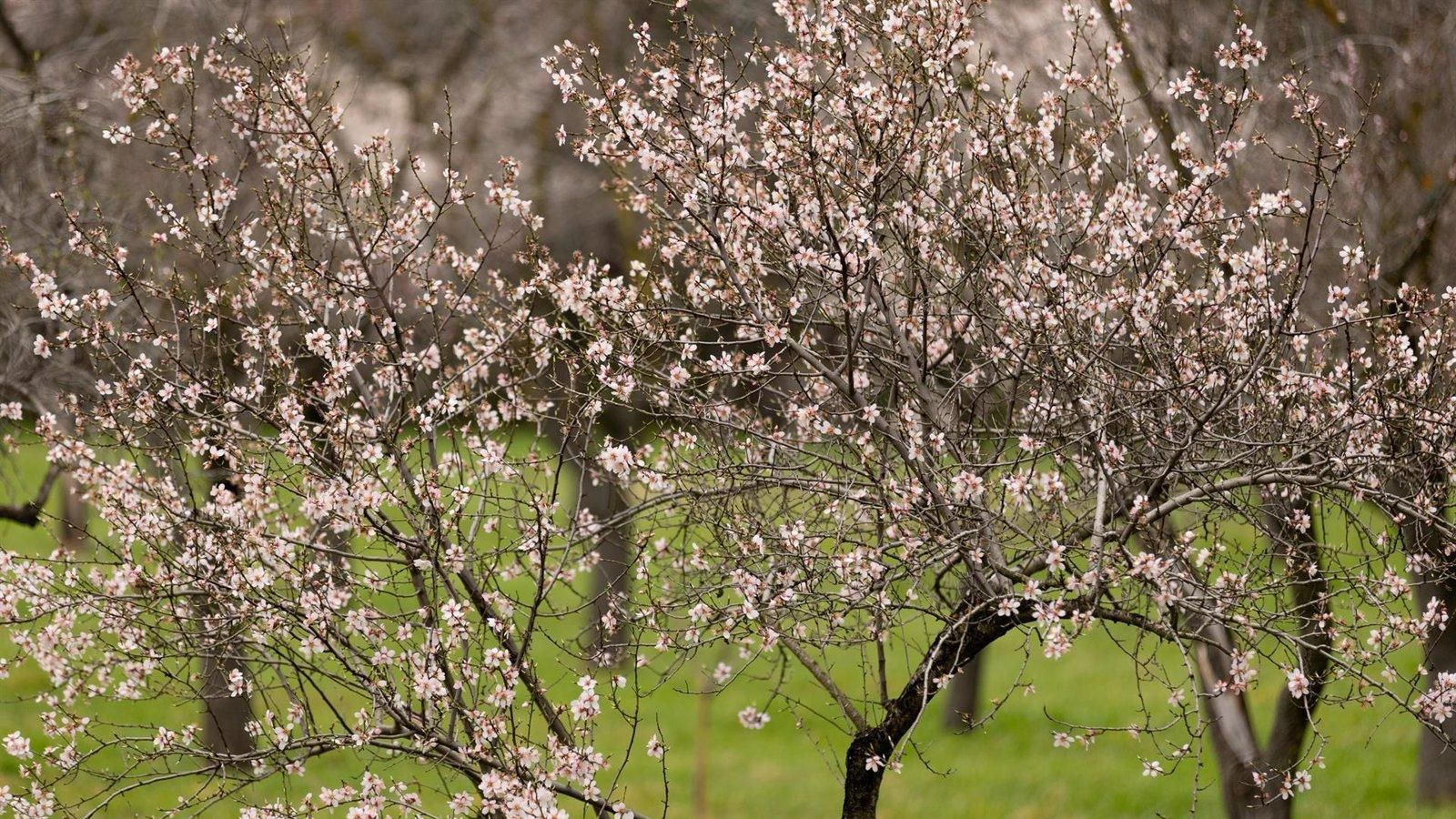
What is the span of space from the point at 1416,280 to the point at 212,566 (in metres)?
7.50

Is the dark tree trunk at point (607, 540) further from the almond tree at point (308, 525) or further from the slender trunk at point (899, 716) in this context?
the slender trunk at point (899, 716)

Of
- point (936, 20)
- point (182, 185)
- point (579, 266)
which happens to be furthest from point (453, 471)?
point (182, 185)

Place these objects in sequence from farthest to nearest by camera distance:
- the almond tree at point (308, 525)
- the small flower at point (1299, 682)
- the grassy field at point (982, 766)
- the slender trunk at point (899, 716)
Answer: the grassy field at point (982, 766) → the slender trunk at point (899, 716) → the almond tree at point (308, 525) → the small flower at point (1299, 682)

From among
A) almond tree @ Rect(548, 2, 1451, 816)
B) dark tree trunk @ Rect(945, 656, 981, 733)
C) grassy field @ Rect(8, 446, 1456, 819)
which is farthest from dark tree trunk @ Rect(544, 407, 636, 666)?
dark tree trunk @ Rect(945, 656, 981, 733)

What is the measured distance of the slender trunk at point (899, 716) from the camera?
582 centimetres

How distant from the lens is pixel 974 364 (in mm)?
5750

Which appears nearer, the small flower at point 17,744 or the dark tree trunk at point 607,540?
the dark tree trunk at point 607,540

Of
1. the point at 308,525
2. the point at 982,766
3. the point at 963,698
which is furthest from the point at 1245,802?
the point at 963,698

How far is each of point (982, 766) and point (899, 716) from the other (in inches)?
313

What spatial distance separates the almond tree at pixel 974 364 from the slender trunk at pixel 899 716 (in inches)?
0.9

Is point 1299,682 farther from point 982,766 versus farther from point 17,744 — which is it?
point 982,766

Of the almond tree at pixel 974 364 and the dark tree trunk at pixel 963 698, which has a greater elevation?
the dark tree trunk at pixel 963 698

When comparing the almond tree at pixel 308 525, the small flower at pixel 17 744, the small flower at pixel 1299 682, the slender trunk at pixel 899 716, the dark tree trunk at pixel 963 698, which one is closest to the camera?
the small flower at pixel 1299 682

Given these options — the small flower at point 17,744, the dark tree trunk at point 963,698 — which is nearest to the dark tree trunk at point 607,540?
the small flower at point 17,744
